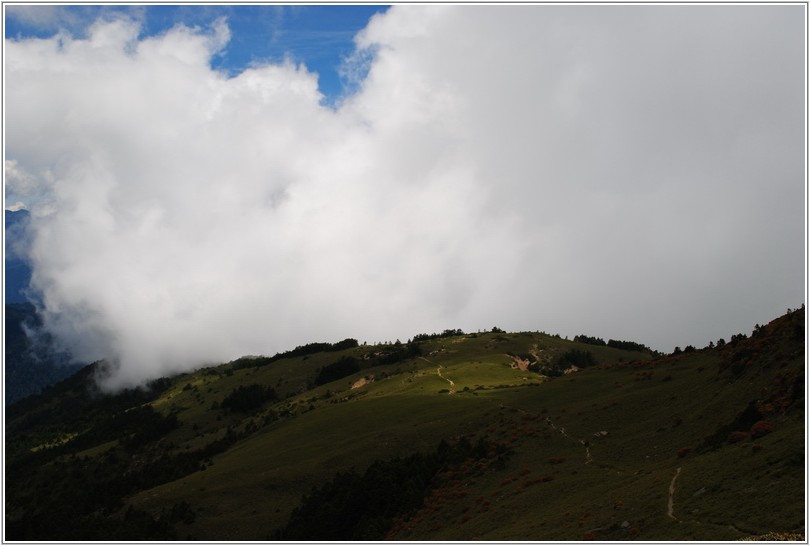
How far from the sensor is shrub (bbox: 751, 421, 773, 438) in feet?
119

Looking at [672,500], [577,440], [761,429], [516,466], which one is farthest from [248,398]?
[672,500]

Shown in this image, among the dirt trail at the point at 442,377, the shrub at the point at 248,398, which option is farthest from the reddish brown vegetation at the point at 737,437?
the shrub at the point at 248,398

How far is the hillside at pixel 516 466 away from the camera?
104 feet

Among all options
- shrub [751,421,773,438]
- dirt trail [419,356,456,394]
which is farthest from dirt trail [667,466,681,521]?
dirt trail [419,356,456,394]

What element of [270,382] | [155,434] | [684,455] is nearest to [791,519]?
[684,455]

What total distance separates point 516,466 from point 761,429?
20.7 m

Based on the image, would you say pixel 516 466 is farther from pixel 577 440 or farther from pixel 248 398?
pixel 248 398

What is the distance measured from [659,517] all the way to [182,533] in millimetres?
45994

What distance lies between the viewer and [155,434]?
473 feet

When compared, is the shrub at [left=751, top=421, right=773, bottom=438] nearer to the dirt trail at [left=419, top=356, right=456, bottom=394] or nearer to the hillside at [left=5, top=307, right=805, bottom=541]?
the hillside at [left=5, top=307, right=805, bottom=541]

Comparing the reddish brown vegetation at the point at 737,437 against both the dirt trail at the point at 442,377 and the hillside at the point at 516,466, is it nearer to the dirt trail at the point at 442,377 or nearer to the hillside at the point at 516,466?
the hillside at the point at 516,466

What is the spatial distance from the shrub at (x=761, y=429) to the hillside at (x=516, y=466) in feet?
0.47

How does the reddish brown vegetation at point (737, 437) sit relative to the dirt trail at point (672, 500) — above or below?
above

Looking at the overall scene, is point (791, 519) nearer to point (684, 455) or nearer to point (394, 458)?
point (684, 455)
